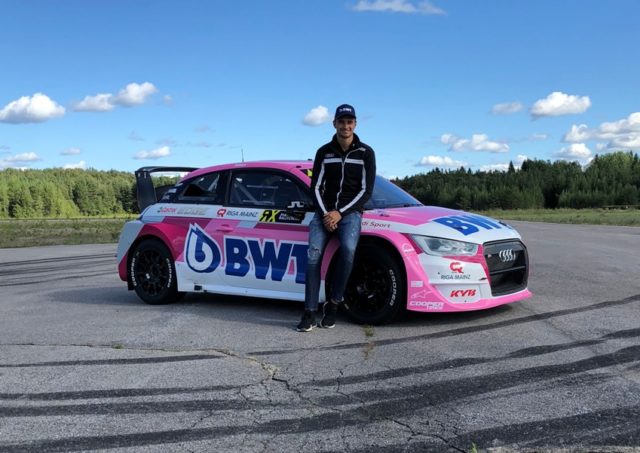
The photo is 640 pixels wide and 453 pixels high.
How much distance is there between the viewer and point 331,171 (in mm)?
6121

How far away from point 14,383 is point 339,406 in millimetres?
2477

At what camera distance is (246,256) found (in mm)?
6891

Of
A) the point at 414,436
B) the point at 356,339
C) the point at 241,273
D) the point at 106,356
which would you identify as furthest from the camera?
the point at 241,273

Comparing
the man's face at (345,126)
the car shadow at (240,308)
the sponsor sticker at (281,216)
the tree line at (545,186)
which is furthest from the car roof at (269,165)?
the tree line at (545,186)

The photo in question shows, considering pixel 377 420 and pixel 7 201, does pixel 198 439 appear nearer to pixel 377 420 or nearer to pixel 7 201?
pixel 377 420

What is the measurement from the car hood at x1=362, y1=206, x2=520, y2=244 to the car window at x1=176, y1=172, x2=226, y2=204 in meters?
1.98

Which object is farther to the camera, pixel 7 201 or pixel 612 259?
pixel 7 201

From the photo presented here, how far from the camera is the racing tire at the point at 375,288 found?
5.92m

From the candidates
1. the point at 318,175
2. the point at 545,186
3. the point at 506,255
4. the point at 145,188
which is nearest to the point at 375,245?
the point at 318,175

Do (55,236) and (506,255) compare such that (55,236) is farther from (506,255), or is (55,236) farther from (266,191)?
(506,255)

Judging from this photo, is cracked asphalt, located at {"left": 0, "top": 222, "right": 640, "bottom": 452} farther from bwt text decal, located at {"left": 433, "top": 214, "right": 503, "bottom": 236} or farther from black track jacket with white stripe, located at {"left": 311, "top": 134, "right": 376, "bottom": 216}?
black track jacket with white stripe, located at {"left": 311, "top": 134, "right": 376, "bottom": 216}

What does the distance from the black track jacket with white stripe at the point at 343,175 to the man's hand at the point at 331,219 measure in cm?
11

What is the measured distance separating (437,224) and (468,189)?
453ft

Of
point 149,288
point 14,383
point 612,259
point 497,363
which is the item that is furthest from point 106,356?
point 612,259
